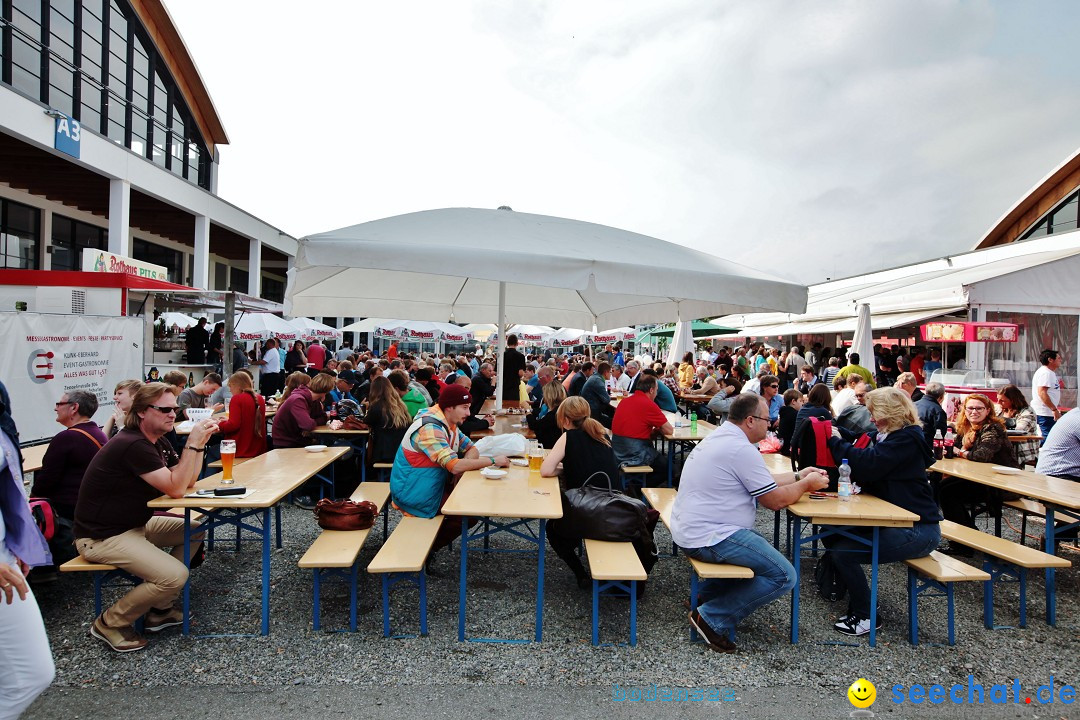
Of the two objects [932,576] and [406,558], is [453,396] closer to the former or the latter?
[406,558]

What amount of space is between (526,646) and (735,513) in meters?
1.50

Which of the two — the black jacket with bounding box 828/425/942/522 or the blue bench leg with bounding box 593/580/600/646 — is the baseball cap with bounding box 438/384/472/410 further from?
the black jacket with bounding box 828/425/942/522

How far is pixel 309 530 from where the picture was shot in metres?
5.89

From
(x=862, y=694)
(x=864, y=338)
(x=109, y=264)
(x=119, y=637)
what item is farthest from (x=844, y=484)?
(x=109, y=264)

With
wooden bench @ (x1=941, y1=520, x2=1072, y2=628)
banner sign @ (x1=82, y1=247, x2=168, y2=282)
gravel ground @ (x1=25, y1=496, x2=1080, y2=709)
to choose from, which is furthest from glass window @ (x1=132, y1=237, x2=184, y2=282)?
wooden bench @ (x1=941, y1=520, x2=1072, y2=628)

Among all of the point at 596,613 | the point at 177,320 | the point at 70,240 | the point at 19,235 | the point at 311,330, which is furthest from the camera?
the point at 177,320

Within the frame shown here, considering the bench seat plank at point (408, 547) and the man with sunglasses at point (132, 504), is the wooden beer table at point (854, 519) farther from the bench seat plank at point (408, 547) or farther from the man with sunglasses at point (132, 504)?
the man with sunglasses at point (132, 504)

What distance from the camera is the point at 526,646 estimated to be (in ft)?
12.2

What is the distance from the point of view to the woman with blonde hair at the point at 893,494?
3.89 metres

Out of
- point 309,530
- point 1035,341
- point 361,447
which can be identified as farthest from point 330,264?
point 1035,341

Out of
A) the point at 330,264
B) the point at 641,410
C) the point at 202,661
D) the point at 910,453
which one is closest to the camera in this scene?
the point at 202,661

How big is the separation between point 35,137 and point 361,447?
1164 centimetres

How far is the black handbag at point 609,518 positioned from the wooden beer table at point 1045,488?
2790 millimetres

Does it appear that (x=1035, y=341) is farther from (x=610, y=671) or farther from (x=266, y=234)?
(x=266, y=234)
